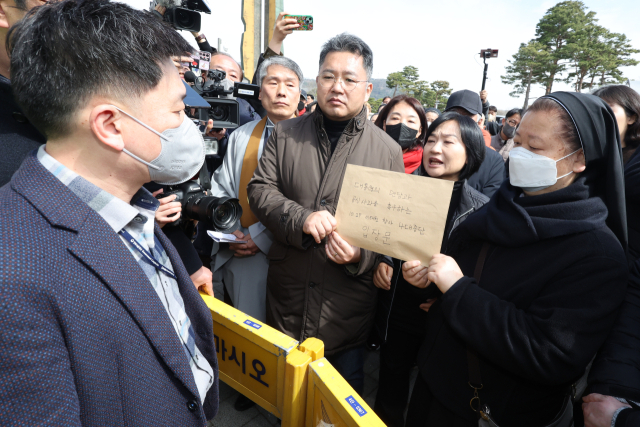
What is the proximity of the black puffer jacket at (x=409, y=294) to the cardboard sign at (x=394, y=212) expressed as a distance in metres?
0.50

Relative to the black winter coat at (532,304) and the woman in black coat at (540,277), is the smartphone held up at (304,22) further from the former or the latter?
the black winter coat at (532,304)

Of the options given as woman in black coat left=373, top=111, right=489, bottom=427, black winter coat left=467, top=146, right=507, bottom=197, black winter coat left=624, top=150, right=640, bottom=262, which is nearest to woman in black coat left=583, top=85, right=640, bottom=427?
black winter coat left=624, top=150, right=640, bottom=262

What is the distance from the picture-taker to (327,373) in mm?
1271

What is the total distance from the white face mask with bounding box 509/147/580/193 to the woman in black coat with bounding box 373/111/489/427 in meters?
0.58

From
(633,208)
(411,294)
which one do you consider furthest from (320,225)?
(633,208)

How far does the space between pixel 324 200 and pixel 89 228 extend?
1.24 meters

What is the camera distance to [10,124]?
1243mm

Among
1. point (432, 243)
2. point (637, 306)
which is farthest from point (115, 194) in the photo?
point (637, 306)

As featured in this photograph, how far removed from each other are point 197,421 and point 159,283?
463 mm

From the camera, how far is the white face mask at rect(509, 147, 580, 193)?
134 centimetres

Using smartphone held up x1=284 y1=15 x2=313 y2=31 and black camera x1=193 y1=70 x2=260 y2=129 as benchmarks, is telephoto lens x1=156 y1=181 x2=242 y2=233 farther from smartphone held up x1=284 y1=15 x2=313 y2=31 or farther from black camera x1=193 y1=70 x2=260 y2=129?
smartphone held up x1=284 y1=15 x2=313 y2=31

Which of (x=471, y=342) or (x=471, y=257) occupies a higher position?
(x=471, y=257)

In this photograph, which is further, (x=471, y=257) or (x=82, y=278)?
(x=471, y=257)

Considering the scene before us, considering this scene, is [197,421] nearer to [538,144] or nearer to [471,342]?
[471,342]
